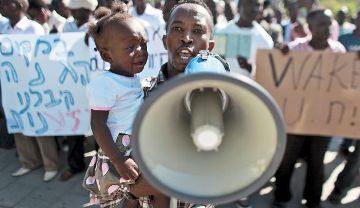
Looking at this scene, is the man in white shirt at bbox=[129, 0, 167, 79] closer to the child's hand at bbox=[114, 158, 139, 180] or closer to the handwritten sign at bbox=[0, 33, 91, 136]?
the handwritten sign at bbox=[0, 33, 91, 136]

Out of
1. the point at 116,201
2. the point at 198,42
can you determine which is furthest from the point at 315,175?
the point at 198,42

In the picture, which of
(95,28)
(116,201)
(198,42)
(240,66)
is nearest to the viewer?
(198,42)

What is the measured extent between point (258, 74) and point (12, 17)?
2.53 meters

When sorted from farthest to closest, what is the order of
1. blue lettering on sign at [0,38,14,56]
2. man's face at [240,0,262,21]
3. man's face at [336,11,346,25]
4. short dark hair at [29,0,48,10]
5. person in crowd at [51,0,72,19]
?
man's face at [336,11,346,25]
person in crowd at [51,0,72,19]
short dark hair at [29,0,48,10]
blue lettering on sign at [0,38,14,56]
man's face at [240,0,262,21]

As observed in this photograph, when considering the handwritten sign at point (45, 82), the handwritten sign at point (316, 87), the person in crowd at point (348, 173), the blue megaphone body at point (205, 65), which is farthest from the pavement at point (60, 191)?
the blue megaphone body at point (205, 65)

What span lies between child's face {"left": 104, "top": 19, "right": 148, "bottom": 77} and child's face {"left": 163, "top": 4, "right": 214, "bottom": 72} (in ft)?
0.67

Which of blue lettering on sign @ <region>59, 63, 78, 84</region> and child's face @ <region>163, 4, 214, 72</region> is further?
blue lettering on sign @ <region>59, 63, 78, 84</region>

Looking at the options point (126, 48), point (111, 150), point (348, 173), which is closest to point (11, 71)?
point (126, 48)

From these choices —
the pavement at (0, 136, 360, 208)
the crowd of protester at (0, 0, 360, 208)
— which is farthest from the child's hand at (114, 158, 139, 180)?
the pavement at (0, 136, 360, 208)

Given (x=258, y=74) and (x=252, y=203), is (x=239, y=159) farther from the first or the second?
(x=252, y=203)

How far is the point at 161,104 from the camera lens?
3.74 feet

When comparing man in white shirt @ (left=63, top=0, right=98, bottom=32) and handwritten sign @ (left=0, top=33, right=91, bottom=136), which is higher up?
man in white shirt @ (left=63, top=0, right=98, bottom=32)

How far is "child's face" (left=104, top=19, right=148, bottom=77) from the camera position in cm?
167

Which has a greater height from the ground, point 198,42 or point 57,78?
point 198,42
